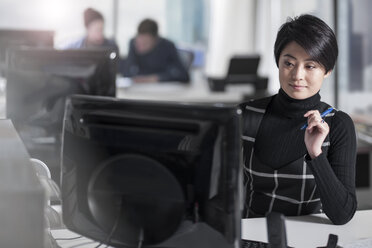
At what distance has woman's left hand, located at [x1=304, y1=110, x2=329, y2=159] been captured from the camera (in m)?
1.87

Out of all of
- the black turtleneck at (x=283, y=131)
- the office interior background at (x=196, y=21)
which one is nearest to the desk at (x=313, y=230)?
the black turtleneck at (x=283, y=131)

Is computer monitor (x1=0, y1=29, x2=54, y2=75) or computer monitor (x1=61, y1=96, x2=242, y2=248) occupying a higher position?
computer monitor (x1=0, y1=29, x2=54, y2=75)

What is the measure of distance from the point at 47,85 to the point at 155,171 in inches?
65.2

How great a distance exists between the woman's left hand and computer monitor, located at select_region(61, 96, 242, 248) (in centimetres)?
59

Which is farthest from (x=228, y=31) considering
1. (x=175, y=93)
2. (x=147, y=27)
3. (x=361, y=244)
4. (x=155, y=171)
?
(x=155, y=171)

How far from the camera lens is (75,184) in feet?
5.09

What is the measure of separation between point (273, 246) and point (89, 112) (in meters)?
0.56

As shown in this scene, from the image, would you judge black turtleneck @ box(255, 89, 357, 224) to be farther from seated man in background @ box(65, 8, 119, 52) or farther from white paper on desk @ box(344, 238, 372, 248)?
seated man in background @ box(65, 8, 119, 52)

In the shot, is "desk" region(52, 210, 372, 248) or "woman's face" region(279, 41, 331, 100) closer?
"desk" region(52, 210, 372, 248)

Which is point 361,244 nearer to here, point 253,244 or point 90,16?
point 253,244

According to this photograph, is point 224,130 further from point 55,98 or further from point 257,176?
point 55,98

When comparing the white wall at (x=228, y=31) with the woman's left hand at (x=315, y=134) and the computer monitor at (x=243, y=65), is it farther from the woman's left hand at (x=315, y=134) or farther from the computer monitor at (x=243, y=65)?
the woman's left hand at (x=315, y=134)

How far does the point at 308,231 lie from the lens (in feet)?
6.17

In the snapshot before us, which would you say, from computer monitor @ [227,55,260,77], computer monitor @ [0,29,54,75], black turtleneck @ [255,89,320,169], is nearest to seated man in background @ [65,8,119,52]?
computer monitor @ [0,29,54,75]
